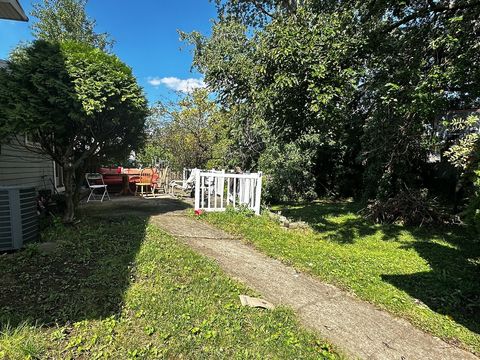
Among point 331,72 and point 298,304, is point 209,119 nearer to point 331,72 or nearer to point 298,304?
point 331,72

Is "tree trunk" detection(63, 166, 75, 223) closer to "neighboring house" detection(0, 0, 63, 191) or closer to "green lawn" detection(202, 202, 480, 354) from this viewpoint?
"neighboring house" detection(0, 0, 63, 191)

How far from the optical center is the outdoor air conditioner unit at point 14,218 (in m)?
4.00

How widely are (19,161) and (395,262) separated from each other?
8291mm

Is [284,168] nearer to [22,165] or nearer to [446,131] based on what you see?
[446,131]

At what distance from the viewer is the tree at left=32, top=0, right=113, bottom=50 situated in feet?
56.3

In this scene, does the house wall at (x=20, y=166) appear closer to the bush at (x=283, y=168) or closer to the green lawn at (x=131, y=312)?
the green lawn at (x=131, y=312)

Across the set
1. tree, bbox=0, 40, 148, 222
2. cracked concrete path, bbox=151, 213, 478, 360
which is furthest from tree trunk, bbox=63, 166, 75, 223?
cracked concrete path, bbox=151, 213, 478, 360

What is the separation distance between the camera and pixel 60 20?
17.6 m

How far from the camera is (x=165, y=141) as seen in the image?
16.4m

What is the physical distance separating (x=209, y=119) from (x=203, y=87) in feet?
5.33

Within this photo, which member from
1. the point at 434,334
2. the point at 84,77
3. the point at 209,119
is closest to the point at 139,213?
the point at 84,77

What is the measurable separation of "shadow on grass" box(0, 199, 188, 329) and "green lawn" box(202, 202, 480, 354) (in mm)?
2361

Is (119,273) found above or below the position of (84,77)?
below

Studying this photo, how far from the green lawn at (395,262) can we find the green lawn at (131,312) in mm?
1361
